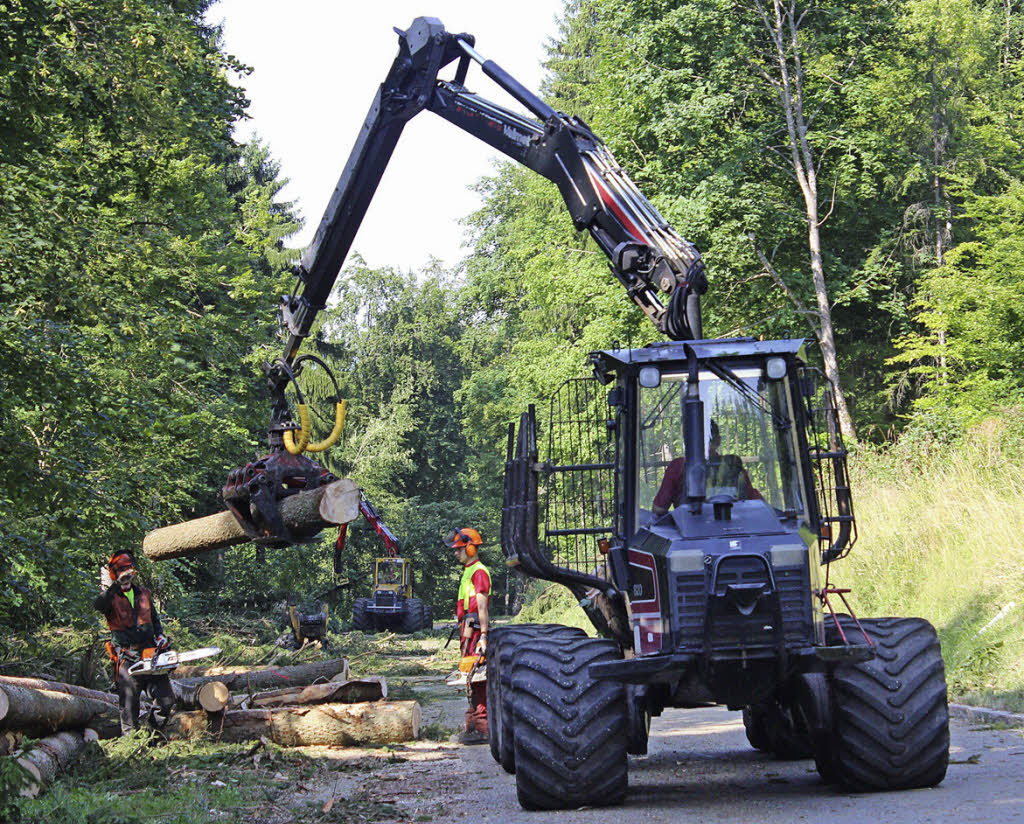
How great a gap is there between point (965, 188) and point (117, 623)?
20694mm

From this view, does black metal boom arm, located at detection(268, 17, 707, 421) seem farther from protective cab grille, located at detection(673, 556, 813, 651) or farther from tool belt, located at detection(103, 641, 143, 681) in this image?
tool belt, located at detection(103, 641, 143, 681)

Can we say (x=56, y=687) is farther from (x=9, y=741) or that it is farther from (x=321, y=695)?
(x=321, y=695)

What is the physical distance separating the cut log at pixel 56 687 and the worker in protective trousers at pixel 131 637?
381mm

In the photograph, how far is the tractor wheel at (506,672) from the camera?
8203 mm

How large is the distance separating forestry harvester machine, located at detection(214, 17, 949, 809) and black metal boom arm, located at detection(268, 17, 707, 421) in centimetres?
3

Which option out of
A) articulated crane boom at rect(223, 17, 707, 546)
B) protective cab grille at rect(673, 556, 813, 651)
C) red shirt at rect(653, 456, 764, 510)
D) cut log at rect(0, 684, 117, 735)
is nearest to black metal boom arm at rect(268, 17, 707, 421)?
articulated crane boom at rect(223, 17, 707, 546)

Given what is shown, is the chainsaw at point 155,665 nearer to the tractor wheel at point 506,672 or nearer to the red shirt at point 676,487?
the tractor wheel at point 506,672

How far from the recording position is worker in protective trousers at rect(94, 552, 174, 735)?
1292 centimetres

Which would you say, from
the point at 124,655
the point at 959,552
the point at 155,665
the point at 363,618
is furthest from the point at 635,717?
the point at 363,618

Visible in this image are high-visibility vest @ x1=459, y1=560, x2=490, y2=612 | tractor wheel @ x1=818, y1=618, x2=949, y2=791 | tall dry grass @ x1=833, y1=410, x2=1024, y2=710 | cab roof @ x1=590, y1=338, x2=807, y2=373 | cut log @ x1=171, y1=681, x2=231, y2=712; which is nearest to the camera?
tractor wheel @ x1=818, y1=618, x2=949, y2=791

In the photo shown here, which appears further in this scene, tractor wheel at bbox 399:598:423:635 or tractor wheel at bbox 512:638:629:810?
tractor wheel at bbox 399:598:423:635

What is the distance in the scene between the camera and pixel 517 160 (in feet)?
33.4

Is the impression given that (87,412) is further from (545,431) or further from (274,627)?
(545,431)

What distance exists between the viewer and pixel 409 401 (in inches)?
2616
